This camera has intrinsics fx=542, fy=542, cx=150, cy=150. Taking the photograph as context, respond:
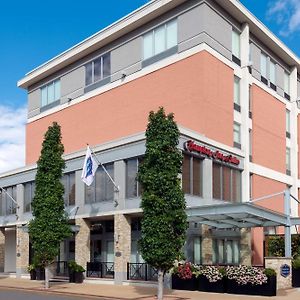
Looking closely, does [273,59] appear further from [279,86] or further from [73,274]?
[73,274]

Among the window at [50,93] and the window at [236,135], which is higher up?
the window at [50,93]

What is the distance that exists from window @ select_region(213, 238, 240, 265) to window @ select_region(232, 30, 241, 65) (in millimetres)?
13645

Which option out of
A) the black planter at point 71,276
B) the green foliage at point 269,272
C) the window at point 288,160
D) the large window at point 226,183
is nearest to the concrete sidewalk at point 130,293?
the green foliage at point 269,272

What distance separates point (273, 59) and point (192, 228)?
2062 centimetres

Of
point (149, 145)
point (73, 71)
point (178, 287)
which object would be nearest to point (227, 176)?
point (178, 287)

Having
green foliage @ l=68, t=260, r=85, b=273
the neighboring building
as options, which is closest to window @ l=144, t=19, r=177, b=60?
the neighboring building

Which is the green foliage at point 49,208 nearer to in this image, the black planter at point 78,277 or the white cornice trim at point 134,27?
the black planter at point 78,277

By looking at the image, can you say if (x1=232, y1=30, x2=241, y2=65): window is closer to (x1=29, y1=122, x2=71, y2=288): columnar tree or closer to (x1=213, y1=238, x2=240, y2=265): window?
(x1=213, y1=238, x2=240, y2=265): window

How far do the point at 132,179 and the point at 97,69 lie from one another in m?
16.1

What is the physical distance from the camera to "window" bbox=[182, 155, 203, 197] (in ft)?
105

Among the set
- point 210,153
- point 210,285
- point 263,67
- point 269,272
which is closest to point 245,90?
point 263,67

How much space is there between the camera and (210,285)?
2653 cm

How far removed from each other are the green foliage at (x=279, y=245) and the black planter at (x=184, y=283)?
9.76 meters

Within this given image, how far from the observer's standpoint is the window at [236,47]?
40938 mm
